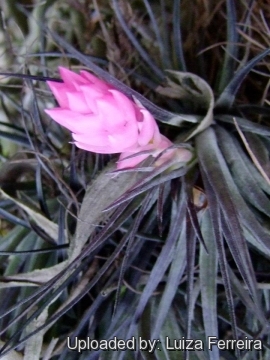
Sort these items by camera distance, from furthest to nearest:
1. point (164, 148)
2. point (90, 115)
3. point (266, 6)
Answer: point (266, 6) < point (164, 148) < point (90, 115)

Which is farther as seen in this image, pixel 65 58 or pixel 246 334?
pixel 65 58

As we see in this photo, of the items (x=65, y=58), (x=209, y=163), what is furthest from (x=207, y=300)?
(x=65, y=58)

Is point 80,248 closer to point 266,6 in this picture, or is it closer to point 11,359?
point 11,359

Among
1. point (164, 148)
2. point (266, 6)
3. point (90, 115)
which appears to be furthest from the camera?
point (266, 6)

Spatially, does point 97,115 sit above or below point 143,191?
above
